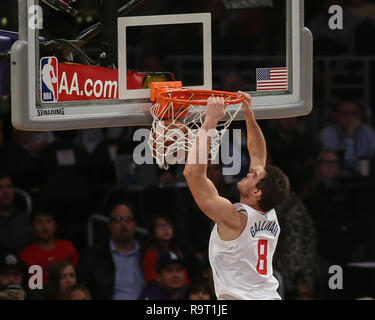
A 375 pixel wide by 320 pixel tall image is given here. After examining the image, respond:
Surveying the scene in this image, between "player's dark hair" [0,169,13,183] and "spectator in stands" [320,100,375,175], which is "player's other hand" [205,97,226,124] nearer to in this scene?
"player's dark hair" [0,169,13,183]

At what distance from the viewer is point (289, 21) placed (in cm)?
518

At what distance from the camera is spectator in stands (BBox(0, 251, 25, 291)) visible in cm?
677

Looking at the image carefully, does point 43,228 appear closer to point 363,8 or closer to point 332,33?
point 332,33

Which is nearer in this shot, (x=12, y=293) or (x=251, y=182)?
(x=251, y=182)

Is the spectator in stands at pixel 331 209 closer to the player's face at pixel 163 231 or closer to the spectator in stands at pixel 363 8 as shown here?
the player's face at pixel 163 231

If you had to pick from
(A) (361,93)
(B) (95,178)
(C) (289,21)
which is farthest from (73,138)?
(C) (289,21)

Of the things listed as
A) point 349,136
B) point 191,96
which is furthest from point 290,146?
point 191,96

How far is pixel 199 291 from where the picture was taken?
22.1 ft

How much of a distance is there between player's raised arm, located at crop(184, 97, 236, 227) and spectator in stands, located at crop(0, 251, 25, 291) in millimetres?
2321

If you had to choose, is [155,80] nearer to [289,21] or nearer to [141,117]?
[141,117]

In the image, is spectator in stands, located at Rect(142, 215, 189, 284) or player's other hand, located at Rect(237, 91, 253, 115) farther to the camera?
spectator in stands, located at Rect(142, 215, 189, 284)

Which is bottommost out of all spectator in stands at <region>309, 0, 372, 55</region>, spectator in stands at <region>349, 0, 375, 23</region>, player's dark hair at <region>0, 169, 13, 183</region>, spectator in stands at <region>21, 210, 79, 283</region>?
spectator in stands at <region>21, 210, 79, 283</region>

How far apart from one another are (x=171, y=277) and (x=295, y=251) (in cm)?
94

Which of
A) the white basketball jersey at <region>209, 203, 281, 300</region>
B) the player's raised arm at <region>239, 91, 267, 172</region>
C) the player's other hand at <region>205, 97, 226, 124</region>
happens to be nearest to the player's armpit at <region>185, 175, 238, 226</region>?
the white basketball jersey at <region>209, 203, 281, 300</region>
